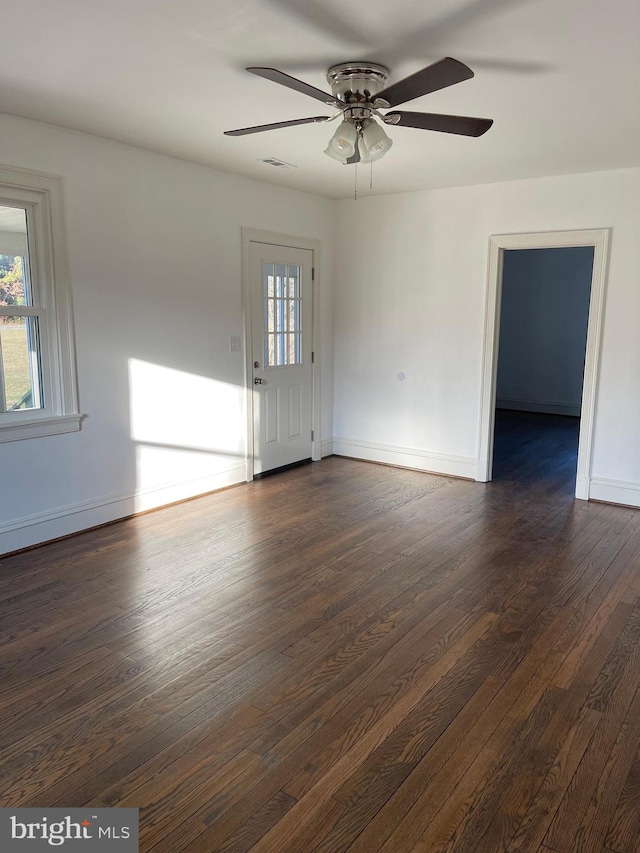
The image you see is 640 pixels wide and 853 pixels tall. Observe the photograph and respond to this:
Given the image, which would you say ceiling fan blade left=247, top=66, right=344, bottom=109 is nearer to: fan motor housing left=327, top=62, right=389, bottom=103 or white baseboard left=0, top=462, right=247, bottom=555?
fan motor housing left=327, top=62, right=389, bottom=103

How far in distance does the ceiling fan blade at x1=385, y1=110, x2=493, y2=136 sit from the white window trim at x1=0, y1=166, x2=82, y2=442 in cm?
225

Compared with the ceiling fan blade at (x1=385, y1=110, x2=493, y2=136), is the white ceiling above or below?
above

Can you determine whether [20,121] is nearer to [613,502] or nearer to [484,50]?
[484,50]

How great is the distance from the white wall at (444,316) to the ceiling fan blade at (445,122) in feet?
8.30

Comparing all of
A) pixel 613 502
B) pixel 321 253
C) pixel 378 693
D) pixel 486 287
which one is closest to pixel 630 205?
pixel 486 287

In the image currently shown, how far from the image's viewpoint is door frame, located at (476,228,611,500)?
16.0 feet

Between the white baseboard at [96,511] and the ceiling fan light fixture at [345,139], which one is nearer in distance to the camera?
the ceiling fan light fixture at [345,139]

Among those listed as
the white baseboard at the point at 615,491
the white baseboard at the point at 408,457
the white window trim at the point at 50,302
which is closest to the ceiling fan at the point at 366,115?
the white window trim at the point at 50,302

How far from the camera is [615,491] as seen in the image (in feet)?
16.5

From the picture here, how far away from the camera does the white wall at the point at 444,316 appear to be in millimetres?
4852

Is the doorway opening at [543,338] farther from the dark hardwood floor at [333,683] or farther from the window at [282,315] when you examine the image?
the dark hardwood floor at [333,683]

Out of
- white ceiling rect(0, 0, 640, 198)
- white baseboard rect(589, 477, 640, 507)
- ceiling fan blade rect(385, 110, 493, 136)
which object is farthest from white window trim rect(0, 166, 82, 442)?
white baseboard rect(589, 477, 640, 507)

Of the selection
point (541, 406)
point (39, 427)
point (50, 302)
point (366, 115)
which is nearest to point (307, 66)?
point (366, 115)

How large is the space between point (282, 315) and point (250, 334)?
1.75ft
